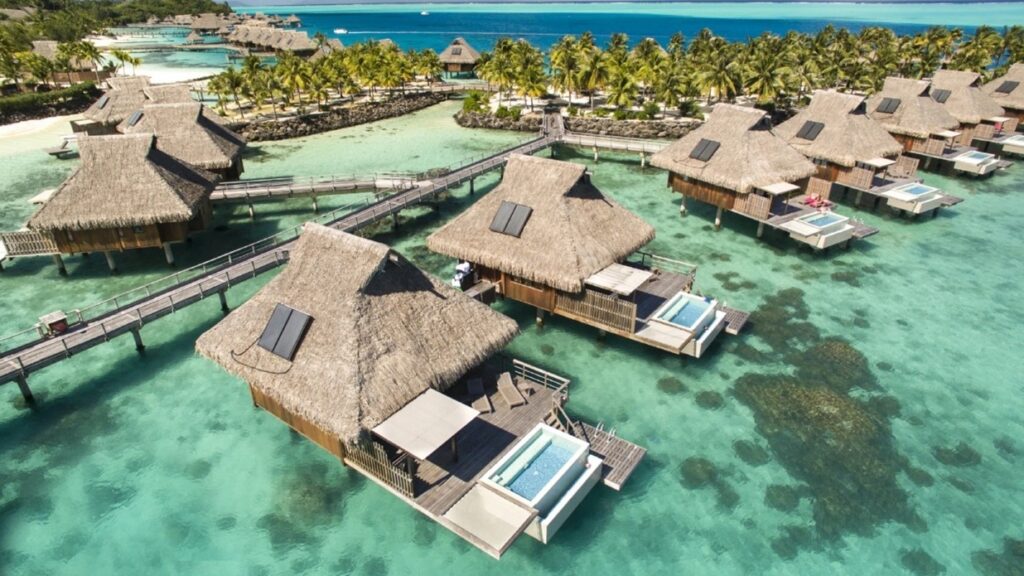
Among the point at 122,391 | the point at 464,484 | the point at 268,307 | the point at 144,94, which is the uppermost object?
the point at 144,94

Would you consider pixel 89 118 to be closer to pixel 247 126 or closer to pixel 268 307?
pixel 247 126

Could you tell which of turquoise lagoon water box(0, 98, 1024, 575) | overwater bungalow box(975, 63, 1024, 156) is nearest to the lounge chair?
turquoise lagoon water box(0, 98, 1024, 575)

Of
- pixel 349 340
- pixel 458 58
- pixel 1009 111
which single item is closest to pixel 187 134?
pixel 349 340

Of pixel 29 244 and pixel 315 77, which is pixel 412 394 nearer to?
pixel 29 244

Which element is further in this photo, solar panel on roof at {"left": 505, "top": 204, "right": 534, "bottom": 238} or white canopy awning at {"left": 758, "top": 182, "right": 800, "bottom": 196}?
white canopy awning at {"left": 758, "top": 182, "right": 800, "bottom": 196}

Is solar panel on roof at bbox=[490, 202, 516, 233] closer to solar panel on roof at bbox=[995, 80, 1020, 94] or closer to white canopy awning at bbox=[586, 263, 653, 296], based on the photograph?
white canopy awning at bbox=[586, 263, 653, 296]

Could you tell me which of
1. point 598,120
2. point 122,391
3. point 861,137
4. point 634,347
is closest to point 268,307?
point 122,391

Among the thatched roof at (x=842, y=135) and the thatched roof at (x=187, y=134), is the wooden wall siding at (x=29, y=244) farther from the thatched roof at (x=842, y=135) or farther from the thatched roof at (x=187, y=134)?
the thatched roof at (x=842, y=135)
